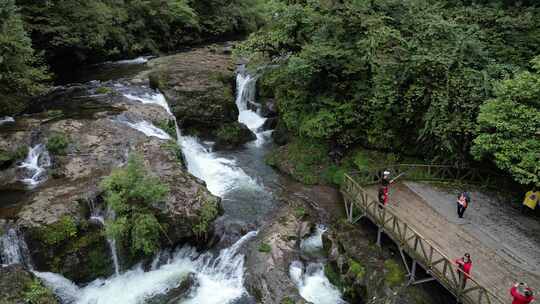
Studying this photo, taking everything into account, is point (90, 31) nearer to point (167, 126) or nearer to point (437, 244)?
point (167, 126)

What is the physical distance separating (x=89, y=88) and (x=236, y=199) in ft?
43.5

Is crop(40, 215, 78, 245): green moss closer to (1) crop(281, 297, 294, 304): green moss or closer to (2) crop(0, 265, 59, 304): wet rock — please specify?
(2) crop(0, 265, 59, 304): wet rock

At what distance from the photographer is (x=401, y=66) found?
727 inches

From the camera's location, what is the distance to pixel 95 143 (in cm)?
1784

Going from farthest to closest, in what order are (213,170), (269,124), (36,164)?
(269,124) < (213,170) < (36,164)

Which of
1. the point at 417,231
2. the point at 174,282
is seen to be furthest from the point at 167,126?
the point at 417,231

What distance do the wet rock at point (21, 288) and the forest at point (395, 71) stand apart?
33.0ft

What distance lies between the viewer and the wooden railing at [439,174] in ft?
59.4

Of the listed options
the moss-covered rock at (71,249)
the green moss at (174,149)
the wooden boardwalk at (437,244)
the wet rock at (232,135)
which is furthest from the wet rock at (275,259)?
the wet rock at (232,135)

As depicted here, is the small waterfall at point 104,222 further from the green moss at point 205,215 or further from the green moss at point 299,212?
the green moss at point 299,212

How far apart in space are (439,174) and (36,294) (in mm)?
16823

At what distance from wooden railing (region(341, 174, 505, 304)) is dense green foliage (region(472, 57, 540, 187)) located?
4.35 metres

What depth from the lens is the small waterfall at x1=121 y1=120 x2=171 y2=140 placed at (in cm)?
2028

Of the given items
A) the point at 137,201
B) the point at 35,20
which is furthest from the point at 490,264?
the point at 35,20
